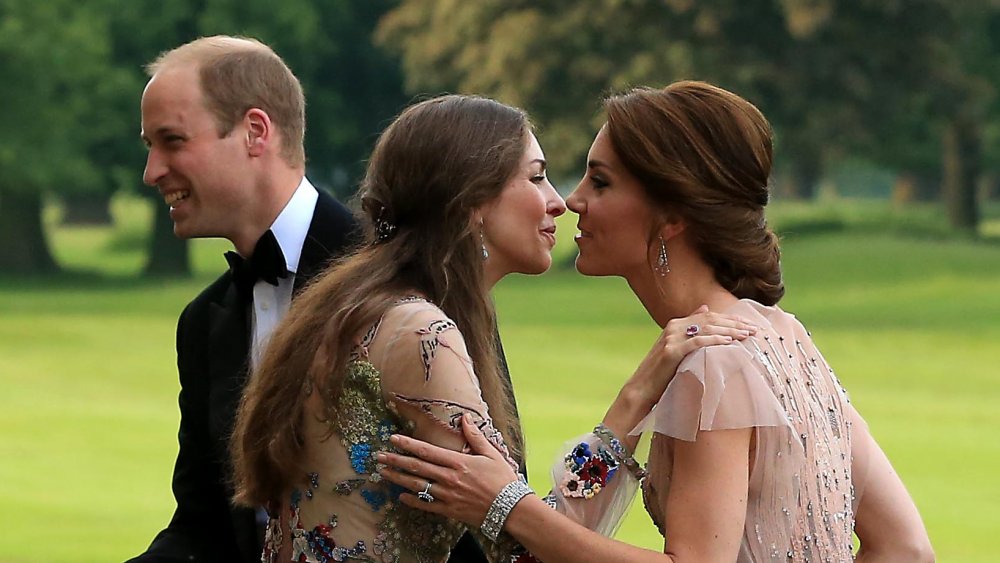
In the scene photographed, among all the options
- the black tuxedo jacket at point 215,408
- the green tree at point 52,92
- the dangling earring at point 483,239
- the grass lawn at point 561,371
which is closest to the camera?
the dangling earring at point 483,239

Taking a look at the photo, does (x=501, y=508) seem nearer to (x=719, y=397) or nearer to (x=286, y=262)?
(x=719, y=397)

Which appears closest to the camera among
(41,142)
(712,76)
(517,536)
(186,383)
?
(517,536)

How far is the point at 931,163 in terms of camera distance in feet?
173

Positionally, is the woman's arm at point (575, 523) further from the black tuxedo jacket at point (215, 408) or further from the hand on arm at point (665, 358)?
the black tuxedo jacket at point (215, 408)

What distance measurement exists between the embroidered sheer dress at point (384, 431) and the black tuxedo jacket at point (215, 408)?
78 cm

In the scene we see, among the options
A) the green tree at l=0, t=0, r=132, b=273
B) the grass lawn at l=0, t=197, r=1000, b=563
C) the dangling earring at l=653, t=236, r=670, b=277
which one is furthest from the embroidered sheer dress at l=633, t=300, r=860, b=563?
the green tree at l=0, t=0, r=132, b=273

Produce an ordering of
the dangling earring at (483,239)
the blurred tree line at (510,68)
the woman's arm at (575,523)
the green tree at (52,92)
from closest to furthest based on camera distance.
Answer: the woman's arm at (575,523) → the dangling earring at (483,239) → the blurred tree line at (510,68) → the green tree at (52,92)

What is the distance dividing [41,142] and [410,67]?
8.44m

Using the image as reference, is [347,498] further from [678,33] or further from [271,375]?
[678,33]

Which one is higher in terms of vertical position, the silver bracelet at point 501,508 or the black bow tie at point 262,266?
the black bow tie at point 262,266

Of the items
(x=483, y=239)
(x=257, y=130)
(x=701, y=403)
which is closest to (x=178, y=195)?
(x=257, y=130)

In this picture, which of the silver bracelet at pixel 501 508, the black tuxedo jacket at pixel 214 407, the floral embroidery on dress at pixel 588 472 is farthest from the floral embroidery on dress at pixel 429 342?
the black tuxedo jacket at pixel 214 407

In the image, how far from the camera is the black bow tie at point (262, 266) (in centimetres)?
389

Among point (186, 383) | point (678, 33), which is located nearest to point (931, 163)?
point (678, 33)
